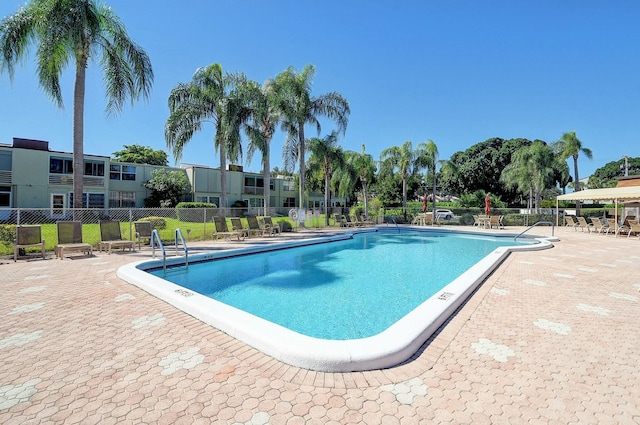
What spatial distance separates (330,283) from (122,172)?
28846 millimetres

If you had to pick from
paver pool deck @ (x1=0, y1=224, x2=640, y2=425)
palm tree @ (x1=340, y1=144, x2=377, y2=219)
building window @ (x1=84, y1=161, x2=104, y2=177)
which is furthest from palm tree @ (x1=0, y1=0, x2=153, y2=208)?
building window @ (x1=84, y1=161, x2=104, y2=177)

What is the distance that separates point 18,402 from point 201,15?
14.7 m

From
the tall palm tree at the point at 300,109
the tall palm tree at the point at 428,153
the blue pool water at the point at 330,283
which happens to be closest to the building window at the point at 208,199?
the tall palm tree at the point at 300,109

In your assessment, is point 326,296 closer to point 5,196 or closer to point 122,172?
point 5,196

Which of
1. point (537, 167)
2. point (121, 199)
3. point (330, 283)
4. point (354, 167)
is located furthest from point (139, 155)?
point (537, 167)

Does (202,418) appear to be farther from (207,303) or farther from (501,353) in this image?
(501,353)

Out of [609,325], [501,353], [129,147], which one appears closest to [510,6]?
[609,325]

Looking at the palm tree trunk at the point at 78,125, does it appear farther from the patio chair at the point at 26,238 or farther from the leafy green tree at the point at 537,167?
the leafy green tree at the point at 537,167

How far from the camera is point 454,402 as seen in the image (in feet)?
8.14

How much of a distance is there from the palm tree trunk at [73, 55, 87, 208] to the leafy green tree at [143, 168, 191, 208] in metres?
17.3

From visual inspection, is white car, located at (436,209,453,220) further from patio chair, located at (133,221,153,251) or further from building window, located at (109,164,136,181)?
building window, located at (109,164,136,181)

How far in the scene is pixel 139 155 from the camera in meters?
50.4

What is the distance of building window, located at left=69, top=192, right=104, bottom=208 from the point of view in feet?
85.1

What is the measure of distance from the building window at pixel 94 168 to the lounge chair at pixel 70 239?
1990cm
